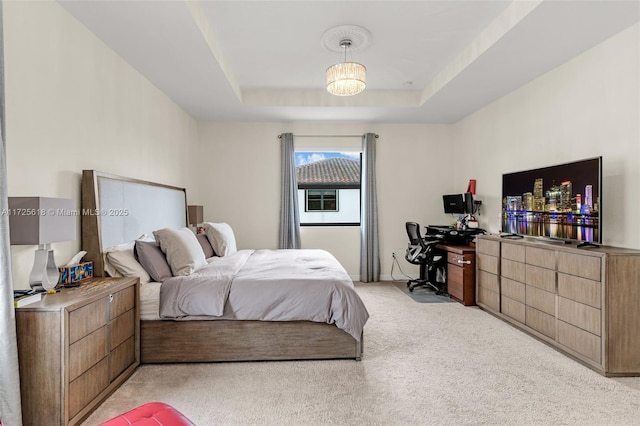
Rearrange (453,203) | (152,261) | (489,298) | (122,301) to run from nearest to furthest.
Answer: (122,301) < (152,261) < (489,298) < (453,203)

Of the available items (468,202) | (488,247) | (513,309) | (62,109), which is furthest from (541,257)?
(62,109)

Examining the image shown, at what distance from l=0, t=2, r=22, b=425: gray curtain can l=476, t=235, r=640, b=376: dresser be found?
359 centimetres

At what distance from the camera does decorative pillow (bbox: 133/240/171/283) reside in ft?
9.34

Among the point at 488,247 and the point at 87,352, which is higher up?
the point at 488,247

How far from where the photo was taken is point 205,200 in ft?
18.6

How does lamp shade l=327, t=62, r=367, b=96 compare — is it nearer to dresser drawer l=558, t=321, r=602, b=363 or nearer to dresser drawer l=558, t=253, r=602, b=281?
dresser drawer l=558, t=253, r=602, b=281

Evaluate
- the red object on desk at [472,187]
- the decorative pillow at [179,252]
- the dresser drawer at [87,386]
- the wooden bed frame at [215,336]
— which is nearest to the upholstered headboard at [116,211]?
the wooden bed frame at [215,336]

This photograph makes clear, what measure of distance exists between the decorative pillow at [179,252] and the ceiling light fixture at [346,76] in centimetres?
201

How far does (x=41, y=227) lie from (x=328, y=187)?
450 centimetres

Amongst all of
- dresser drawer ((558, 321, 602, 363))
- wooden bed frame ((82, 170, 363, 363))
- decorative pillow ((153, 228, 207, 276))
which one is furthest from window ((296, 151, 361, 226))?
dresser drawer ((558, 321, 602, 363))

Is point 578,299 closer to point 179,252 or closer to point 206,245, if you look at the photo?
point 179,252

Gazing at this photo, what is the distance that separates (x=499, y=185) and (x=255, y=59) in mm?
3381

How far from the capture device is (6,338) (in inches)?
65.4

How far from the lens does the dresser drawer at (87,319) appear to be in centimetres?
188
